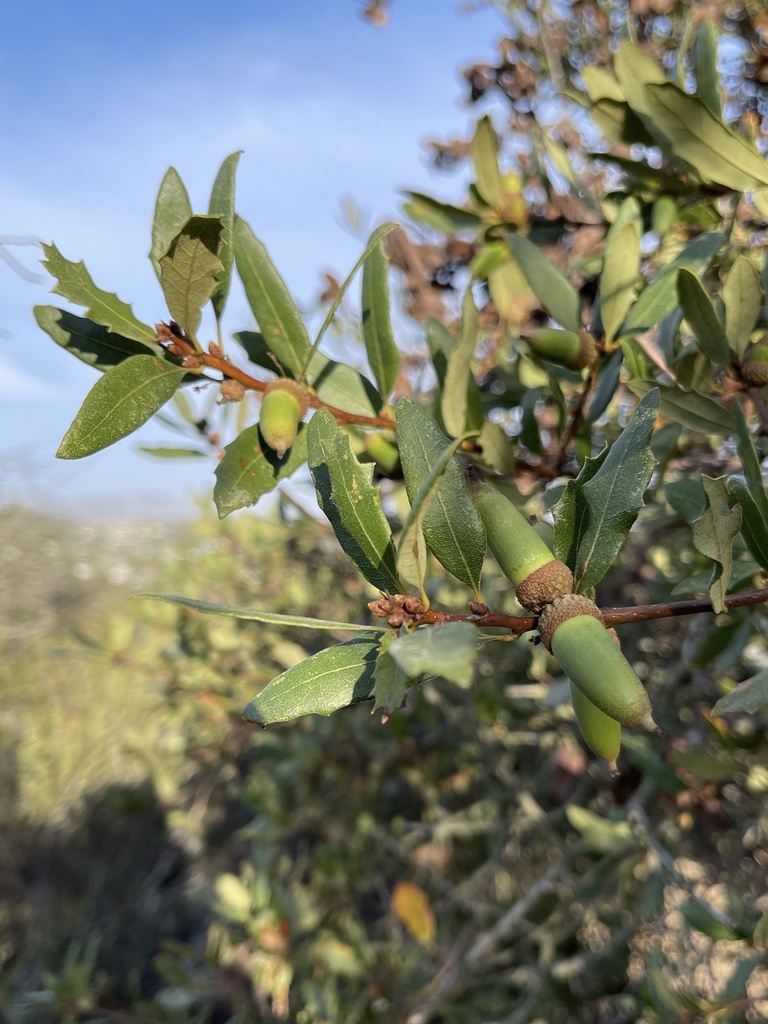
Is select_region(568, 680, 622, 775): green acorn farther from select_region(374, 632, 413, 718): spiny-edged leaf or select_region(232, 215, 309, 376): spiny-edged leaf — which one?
select_region(232, 215, 309, 376): spiny-edged leaf

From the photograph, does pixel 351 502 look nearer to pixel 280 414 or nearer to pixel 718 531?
pixel 280 414

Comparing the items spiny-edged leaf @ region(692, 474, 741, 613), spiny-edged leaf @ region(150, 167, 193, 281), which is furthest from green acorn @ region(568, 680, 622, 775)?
spiny-edged leaf @ region(150, 167, 193, 281)

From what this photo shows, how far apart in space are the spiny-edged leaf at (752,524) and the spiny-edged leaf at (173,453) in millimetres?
695

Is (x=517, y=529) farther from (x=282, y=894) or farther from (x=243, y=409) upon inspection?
(x=282, y=894)

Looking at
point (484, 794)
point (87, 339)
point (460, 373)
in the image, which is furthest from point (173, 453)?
point (484, 794)

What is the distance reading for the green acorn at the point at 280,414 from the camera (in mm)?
667

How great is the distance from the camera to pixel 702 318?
2.38 feet

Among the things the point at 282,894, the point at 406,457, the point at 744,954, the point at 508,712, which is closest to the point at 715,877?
the point at 744,954

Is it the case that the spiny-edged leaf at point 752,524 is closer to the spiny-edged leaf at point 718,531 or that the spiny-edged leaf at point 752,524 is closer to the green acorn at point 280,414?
the spiny-edged leaf at point 718,531

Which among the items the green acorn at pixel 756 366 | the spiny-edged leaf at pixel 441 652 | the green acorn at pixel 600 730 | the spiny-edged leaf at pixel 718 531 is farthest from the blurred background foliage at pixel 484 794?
the spiny-edged leaf at pixel 441 652

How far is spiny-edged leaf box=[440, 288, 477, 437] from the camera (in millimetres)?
654

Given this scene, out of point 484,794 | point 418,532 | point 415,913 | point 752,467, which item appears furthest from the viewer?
point 484,794

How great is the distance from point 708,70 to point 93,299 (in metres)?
0.73

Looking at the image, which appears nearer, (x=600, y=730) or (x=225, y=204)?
(x=600, y=730)
